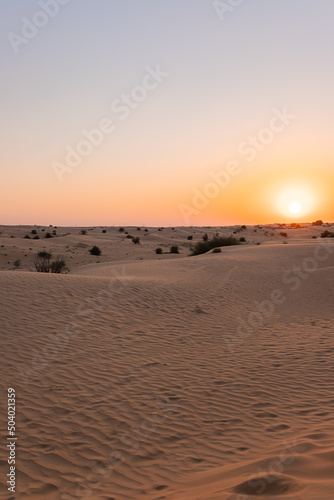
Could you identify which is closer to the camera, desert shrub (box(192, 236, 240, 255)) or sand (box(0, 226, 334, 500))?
sand (box(0, 226, 334, 500))

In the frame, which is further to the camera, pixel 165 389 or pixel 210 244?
pixel 210 244

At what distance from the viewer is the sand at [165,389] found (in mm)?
4637

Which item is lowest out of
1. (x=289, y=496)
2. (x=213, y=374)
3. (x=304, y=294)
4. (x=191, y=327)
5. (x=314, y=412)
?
(x=289, y=496)

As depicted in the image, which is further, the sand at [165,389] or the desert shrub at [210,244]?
the desert shrub at [210,244]

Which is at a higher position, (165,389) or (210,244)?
(210,244)

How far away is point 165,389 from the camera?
7609 millimetres

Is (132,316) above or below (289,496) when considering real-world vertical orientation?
above

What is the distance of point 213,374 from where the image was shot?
333 inches

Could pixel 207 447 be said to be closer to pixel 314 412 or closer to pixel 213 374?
pixel 314 412

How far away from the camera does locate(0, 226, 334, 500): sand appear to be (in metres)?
4.64

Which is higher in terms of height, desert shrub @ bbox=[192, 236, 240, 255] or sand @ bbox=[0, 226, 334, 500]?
desert shrub @ bbox=[192, 236, 240, 255]

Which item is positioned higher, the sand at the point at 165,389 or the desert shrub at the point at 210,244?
the desert shrub at the point at 210,244

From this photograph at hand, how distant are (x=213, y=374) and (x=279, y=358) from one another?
77.8 inches

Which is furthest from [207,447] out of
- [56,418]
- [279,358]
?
[279,358]
